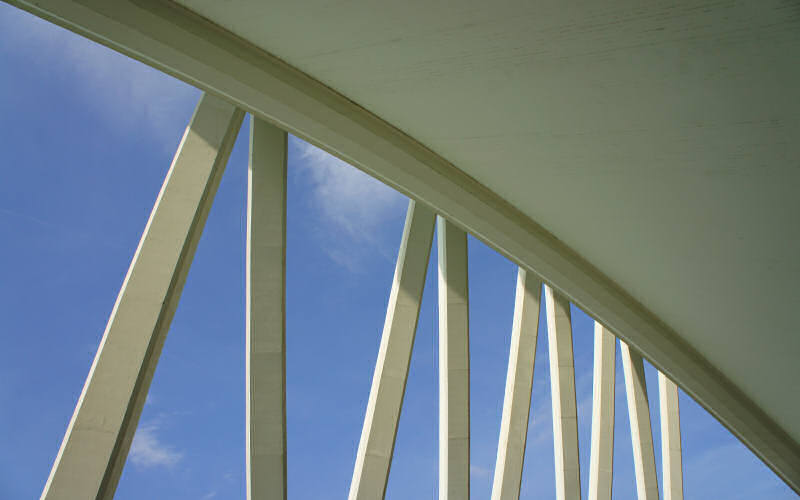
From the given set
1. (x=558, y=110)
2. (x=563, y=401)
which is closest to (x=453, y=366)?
(x=563, y=401)

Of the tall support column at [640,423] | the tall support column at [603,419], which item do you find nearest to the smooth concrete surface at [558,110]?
the tall support column at [603,419]

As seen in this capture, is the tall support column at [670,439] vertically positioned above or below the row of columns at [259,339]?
above

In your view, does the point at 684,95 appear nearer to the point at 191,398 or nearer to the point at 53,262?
the point at 53,262

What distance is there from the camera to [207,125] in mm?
9805

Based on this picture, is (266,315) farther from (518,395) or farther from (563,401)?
(563,401)

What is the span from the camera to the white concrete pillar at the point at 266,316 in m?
9.32

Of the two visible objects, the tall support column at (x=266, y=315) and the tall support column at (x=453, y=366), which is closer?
the tall support column at (x=266, y=315)

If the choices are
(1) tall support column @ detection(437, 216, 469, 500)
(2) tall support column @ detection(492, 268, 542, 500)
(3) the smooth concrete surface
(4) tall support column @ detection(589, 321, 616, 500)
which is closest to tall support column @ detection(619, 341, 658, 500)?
(4) tall support column @ detection(589, 321, 616, 500)

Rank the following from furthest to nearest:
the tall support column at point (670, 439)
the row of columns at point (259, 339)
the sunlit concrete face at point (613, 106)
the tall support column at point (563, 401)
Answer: the tall support column at point (670, 439), the tall support column at point (563, 401), the row of columns at point (259, 339), the sunlit concrete face at point (613, 106)

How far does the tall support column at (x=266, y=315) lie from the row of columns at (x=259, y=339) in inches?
0.7

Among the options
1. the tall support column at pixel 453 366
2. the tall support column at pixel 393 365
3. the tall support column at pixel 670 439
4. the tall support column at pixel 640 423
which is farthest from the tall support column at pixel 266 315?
the tall support column at pixel 670 439

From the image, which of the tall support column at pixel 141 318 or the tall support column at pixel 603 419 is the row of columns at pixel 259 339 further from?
the tall support column at pixel 603 419

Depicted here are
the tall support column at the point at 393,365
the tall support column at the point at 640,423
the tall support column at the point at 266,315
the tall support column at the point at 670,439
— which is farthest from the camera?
the tall support column at the point at 670,439

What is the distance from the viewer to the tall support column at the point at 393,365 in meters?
11.9
